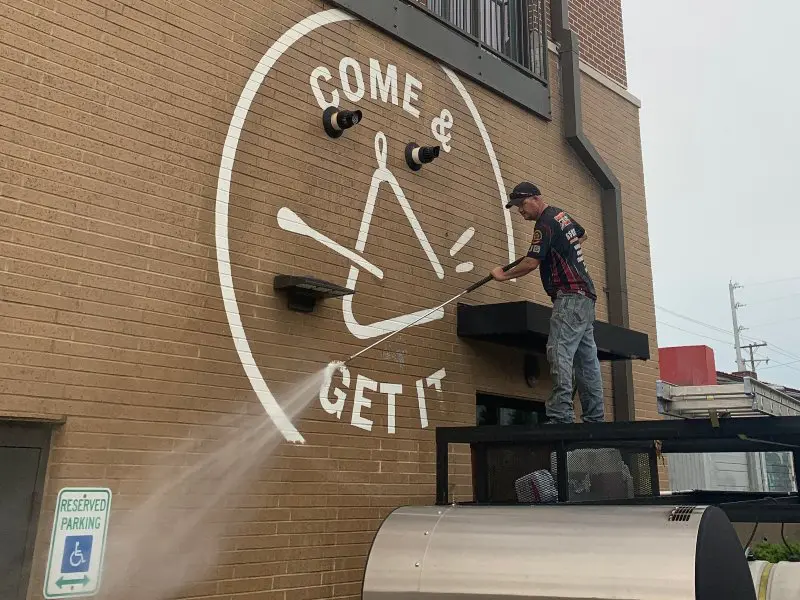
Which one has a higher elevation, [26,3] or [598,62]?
[598,62]

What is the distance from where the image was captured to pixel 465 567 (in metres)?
3.11

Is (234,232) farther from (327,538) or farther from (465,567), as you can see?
(465,567)

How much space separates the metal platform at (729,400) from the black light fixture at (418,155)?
305 cm

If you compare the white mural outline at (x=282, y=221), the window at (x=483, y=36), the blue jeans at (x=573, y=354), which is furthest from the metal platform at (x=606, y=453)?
the window at (x=483, y=36)

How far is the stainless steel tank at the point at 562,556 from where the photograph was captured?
2.78 metres

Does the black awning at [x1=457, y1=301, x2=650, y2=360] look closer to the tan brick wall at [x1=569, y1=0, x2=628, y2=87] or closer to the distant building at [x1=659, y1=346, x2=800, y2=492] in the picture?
the tan brick wall at [x1=569, y1=0, x2=628, y2=87]

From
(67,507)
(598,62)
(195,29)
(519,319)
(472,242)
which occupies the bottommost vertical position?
(67,507)

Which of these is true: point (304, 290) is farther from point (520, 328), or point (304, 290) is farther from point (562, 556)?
point (562, 556)

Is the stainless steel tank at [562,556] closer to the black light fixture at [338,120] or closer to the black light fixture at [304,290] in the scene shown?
the black light fixture at [304,290]

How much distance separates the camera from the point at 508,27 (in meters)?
8.48

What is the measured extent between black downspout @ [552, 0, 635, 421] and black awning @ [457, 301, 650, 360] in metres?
1.19

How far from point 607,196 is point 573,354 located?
398 centimetres

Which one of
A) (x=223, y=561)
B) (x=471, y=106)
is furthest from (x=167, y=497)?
(x=471, y=106)

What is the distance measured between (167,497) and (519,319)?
10.4 feet
